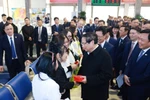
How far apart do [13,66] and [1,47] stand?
1.50 ft

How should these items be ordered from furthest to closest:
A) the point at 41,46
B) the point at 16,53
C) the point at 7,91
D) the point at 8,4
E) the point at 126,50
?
the point at 8,4 < the point at 41,46 < the point at 16,53 < the point at 126,50 < the point at 7,91

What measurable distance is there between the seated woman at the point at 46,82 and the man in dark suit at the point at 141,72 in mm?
→ 1219

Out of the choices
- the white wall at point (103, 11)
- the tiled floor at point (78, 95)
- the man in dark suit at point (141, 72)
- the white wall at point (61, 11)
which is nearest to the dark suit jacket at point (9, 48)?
the tiled floor at point (78, 95)

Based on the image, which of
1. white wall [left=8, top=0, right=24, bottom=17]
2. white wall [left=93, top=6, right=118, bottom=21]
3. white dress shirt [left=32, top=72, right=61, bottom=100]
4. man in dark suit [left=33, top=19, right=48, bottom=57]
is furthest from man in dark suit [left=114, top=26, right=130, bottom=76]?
white wall [left=93, top=6, right=118, bottom=21]

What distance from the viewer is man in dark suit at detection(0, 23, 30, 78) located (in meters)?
3.34

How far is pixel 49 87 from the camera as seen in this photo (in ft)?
4.87

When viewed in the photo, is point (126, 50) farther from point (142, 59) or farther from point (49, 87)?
point (49, 87)

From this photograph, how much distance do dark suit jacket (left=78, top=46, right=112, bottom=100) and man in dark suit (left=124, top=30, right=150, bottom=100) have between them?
45 centimetres

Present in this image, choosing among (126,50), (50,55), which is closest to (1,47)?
(50,55)

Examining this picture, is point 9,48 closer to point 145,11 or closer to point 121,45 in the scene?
point 121,45

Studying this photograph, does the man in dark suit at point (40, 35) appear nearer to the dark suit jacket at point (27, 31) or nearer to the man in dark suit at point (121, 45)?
the dark suit jacket at point (27, 31)

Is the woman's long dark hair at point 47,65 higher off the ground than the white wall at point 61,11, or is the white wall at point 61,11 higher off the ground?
the white wall at point 61,11

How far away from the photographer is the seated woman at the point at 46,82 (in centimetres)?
149

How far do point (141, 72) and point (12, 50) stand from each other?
242cm
